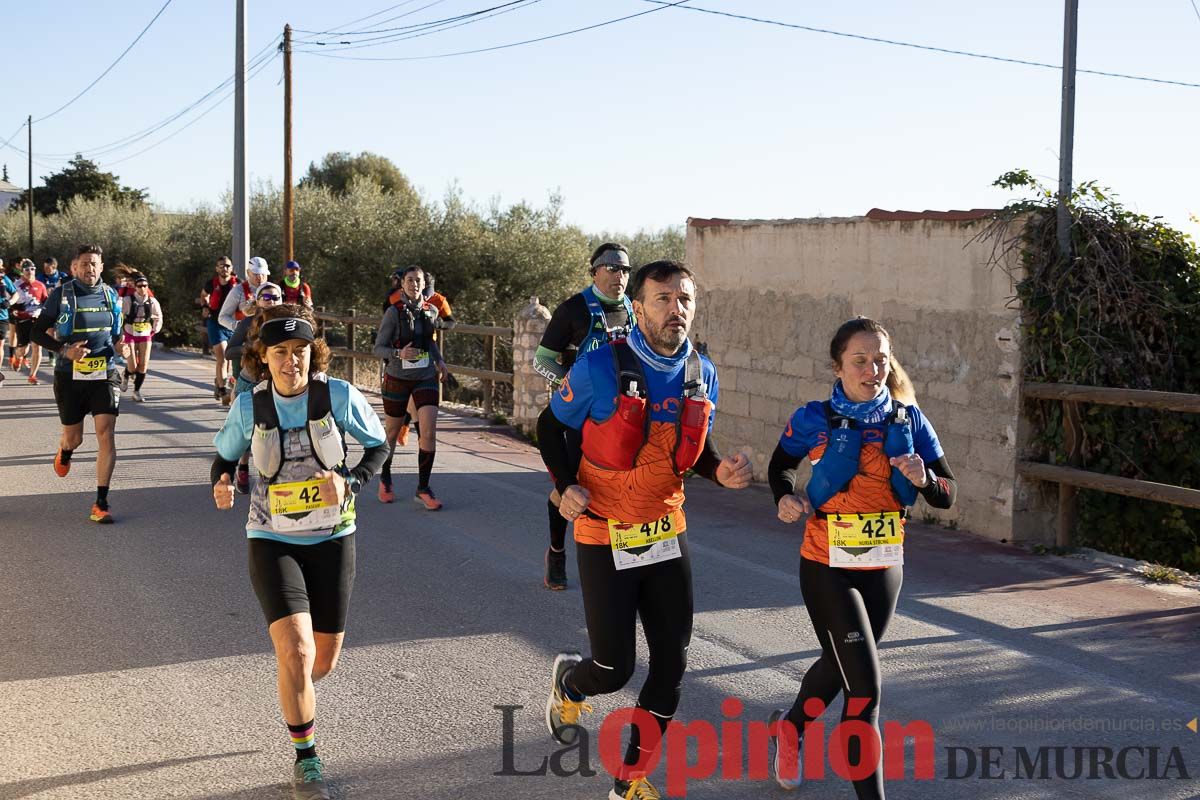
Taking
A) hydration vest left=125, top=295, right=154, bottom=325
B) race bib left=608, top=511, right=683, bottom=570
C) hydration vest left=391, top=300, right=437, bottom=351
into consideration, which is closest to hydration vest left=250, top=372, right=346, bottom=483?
race bib left=608, top=511, right=683, bottom=570

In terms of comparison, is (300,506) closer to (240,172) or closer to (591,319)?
Answer: (591,319)

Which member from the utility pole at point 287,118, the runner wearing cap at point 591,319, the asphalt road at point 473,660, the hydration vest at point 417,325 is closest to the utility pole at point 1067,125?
the asphalt road at point 473,660

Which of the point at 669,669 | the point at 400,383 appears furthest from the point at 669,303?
the point at 400,383

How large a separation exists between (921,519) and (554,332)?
180 inches

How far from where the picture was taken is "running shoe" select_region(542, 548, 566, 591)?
7.45m

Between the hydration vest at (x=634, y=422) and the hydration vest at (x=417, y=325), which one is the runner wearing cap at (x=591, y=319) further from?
the hydration vest at (x=417, y=325)

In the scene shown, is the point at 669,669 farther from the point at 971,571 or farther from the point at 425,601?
the point at 971,571

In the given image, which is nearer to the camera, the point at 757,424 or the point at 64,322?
the point at 64,322

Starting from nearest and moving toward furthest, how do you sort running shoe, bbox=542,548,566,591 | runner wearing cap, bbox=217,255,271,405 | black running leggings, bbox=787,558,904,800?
black running leggings, bbox=787,558,904,800, running shoe, bbox=542,548,566,591, runner wearing cap, bbox=217,255,271,405

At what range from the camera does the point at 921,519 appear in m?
10.3

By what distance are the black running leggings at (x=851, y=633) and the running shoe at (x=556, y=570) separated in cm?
306

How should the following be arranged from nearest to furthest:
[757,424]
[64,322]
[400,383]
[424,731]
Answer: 1. [424,731]
2. [64,322]
3. [400,383]
4. [757,424]

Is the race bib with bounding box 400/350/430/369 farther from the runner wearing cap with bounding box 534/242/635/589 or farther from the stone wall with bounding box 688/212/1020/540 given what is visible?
the stone wall with bounding box 688/212/1020/540

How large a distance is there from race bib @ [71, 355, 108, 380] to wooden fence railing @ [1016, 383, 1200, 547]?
277 inches
